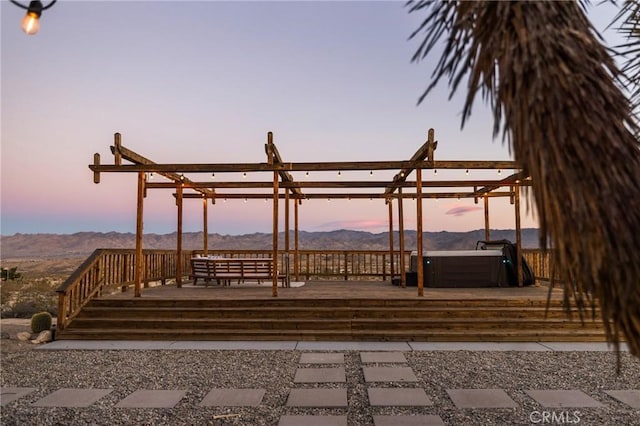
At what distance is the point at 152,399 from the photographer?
3.85 meters

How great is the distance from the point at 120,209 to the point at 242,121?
1371cm

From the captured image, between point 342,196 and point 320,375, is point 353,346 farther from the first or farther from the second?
point 342,196

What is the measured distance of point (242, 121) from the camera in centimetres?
1337

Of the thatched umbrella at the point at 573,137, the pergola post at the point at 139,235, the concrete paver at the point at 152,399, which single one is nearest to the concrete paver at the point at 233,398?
the concrete paver at the point at 152,399

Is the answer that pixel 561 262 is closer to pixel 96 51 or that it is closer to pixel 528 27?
pixel 528 27

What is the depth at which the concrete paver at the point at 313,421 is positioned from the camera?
127 inches

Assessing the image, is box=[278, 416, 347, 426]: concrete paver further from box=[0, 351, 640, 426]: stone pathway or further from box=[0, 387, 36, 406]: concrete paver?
box=[0, 387, 36, 406]: concrete paver

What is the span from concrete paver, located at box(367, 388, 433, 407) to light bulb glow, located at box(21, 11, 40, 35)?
4.26 meters

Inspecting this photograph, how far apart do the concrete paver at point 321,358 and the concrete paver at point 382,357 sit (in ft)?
0.99

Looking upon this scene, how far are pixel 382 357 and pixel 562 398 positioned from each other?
207cm

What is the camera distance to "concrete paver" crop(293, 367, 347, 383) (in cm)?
432

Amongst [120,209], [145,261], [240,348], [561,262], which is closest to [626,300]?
[561,262]

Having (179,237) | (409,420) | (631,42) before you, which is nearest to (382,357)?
(409,420)

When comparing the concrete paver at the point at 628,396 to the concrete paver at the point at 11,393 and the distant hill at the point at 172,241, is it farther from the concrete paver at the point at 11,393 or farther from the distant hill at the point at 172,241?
the distant hill at the point at 172,241
